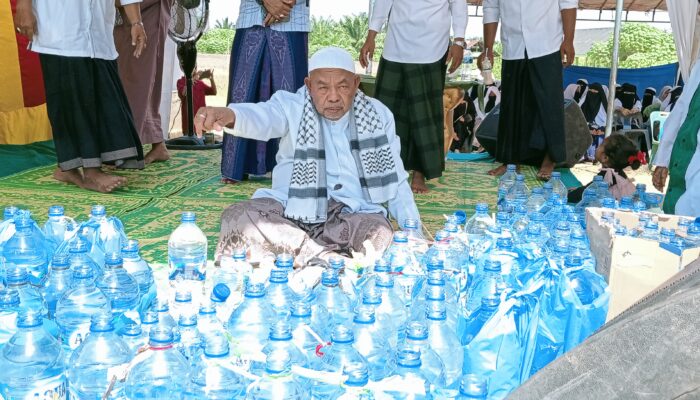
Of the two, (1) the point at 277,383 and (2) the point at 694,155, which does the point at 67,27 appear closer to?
(2) the point at 694,155

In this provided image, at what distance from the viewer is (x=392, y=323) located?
2.06 m

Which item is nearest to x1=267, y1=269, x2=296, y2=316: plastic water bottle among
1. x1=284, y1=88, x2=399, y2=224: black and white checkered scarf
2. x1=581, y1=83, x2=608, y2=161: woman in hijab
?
x1=284, y1=88, x2=399, y2=224: black and white checkered scarf

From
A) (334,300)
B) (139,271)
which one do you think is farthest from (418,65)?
(334,300)

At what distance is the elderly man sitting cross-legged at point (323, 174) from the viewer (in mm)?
3305

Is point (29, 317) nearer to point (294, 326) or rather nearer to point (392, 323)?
point (294, 326)

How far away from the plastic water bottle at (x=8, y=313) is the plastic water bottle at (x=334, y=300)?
782 millimetres

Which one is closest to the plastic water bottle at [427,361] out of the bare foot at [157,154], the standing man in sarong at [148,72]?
the standing man in sarong at [148,72]

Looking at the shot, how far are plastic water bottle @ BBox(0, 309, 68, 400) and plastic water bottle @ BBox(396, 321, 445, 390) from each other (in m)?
0.77

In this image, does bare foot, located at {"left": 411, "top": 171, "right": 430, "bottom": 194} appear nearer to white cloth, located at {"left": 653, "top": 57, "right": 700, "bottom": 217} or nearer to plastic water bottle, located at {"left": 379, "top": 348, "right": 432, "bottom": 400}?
white cloth, located at {"left": 653, "top": 57, "right": 700, "bottom": 217}

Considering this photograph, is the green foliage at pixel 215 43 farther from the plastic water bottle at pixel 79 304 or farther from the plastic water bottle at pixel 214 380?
the plastic water bottle at pixel 214 380

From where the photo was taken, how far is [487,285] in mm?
2191

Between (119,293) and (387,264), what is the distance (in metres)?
0.75

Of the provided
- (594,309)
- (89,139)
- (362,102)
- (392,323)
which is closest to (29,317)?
(392,323)

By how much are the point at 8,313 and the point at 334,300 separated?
83 cm
